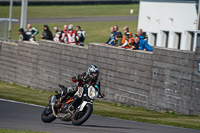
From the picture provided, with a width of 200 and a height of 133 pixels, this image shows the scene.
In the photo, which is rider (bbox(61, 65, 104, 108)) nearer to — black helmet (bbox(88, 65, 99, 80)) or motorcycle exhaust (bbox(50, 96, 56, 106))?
black helmet (bbox(88, 65, 99, 80))

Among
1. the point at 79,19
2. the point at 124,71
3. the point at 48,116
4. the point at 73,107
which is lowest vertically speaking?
the point at 48,116

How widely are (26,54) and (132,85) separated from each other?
340 inches

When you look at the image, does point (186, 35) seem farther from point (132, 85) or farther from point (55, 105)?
point (55, 105)

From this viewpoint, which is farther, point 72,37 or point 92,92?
point 72,37

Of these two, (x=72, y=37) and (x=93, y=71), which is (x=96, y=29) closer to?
(x=72, y=37)

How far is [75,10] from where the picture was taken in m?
66.4

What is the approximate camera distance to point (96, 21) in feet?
183

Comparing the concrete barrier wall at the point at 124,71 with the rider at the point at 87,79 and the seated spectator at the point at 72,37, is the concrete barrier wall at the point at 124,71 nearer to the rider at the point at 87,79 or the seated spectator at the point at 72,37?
the seated spectator at the point at 72,37

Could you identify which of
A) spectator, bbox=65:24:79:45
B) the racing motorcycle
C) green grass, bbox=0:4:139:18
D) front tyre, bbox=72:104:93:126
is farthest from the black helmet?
green grass, bbox=0:4:139:18

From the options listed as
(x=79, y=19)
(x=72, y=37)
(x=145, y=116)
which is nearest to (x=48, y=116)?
(x=145, y=116)

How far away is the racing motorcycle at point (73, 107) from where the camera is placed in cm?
1116

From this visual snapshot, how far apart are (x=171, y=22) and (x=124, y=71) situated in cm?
982

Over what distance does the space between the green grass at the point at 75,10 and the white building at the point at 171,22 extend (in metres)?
29.4

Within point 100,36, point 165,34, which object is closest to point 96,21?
point 100,36
